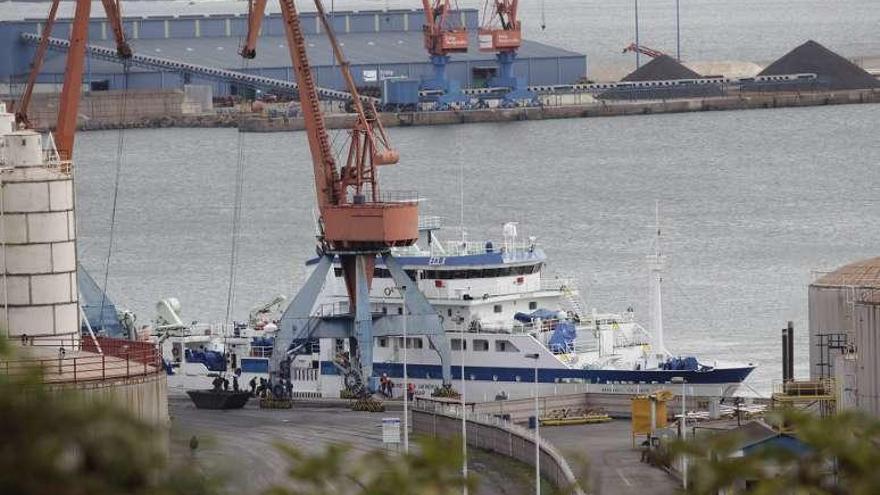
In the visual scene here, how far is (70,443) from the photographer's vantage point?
567 cm

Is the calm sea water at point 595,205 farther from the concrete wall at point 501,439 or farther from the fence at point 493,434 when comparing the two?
the concrete wall at point 501,439

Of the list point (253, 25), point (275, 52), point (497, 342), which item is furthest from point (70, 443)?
point (275, 52)

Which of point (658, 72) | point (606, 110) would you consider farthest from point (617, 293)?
point (658, 72)

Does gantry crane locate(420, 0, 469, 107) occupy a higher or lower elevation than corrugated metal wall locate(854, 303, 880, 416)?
higher

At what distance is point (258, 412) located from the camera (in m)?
36.4

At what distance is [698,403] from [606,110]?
82522mm

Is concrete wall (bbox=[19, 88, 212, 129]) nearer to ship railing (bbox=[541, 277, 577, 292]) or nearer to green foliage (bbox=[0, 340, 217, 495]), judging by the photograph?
ship railing (bbox=[541, 277, 577, 292])

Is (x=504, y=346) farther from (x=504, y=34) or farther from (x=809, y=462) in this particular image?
(x=504, y=34)

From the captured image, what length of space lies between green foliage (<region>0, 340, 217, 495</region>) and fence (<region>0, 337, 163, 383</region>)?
9908 millimetres

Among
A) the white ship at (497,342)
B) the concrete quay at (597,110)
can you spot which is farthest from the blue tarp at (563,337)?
the concrete quay at (597,110)

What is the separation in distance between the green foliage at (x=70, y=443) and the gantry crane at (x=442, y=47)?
347 ft

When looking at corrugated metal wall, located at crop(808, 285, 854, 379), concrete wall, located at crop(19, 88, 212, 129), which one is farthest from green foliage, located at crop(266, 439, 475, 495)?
concrete wall, located at crop(19, 88, 212, 129)

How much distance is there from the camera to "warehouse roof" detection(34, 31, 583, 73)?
120m

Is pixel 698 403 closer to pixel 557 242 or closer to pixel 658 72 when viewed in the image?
pixel 557 242
